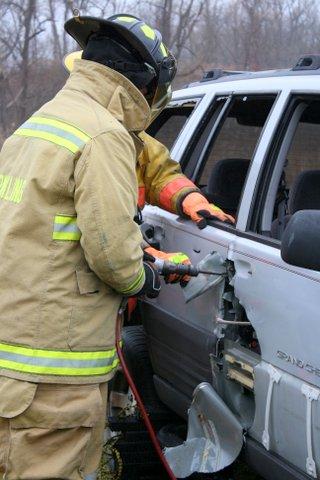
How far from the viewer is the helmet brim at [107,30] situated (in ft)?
8.54

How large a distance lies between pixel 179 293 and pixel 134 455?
0.92 m

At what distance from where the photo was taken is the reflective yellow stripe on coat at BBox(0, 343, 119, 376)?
2.49 meters

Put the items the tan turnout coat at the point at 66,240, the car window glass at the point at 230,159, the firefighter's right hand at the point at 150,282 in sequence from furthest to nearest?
the car window glass at the point at 230,159 < the firefighter's right hand at the point at 150,282 < the tan turnout coat at the point at 66,240

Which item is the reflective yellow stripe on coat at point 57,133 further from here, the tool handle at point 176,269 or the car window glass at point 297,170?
the car window glass at point 297,170

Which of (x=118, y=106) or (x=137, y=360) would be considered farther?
(x=137, y=360)

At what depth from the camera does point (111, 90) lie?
2.62 m

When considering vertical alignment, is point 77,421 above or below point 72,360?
below

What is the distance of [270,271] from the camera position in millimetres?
2740

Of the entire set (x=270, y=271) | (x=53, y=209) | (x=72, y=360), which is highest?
(x=53, y=209)

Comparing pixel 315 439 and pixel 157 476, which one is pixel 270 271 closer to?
pixel 315 439

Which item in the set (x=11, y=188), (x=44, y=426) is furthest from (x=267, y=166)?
(x=44, y=426)

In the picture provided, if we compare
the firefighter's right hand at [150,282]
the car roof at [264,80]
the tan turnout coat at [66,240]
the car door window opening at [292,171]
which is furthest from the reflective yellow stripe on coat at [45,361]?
the car roof at [264,80]

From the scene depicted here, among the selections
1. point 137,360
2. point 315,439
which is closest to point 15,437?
point 315,439

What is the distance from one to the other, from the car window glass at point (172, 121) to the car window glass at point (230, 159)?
26cm
